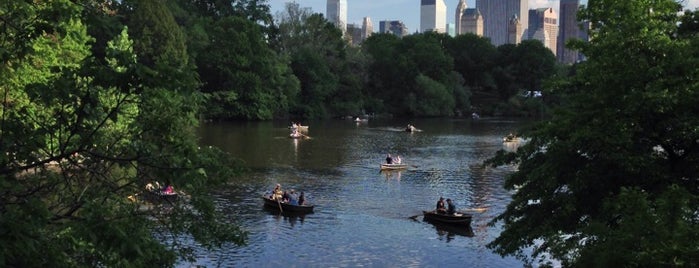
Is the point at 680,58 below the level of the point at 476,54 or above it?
below

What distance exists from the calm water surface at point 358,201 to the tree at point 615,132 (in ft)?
25.0

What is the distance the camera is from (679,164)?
586 inches

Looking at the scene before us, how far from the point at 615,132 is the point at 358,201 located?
792 inches

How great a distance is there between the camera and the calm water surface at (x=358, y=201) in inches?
920

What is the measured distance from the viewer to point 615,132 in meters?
14.4

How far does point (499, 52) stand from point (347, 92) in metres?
43.3

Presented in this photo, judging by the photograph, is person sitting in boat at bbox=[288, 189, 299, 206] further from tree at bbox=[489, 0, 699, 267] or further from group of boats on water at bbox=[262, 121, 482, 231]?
tree at bbox=[489, 0, 699, 267]

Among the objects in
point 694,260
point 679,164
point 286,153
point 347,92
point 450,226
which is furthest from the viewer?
point 347,92

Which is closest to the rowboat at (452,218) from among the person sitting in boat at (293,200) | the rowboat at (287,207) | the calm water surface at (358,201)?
the calm water surface at (358,201)

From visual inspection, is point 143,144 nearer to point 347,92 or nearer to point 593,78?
point 593,78

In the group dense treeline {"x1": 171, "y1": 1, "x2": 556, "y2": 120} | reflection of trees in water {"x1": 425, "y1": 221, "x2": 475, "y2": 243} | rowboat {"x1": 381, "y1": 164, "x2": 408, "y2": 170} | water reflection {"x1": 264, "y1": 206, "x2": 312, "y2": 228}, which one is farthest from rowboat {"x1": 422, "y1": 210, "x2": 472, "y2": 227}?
dense treeline {"x1": 171, "y1": 1, "x2": 556, "y2": 120}

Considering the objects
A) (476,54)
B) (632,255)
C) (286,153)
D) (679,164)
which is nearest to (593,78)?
(679,164)

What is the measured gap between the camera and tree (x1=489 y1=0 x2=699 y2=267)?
14.0 meters

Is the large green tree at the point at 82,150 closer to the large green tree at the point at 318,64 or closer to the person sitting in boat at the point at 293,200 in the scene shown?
the person sitting in boat at the point at 293,200
